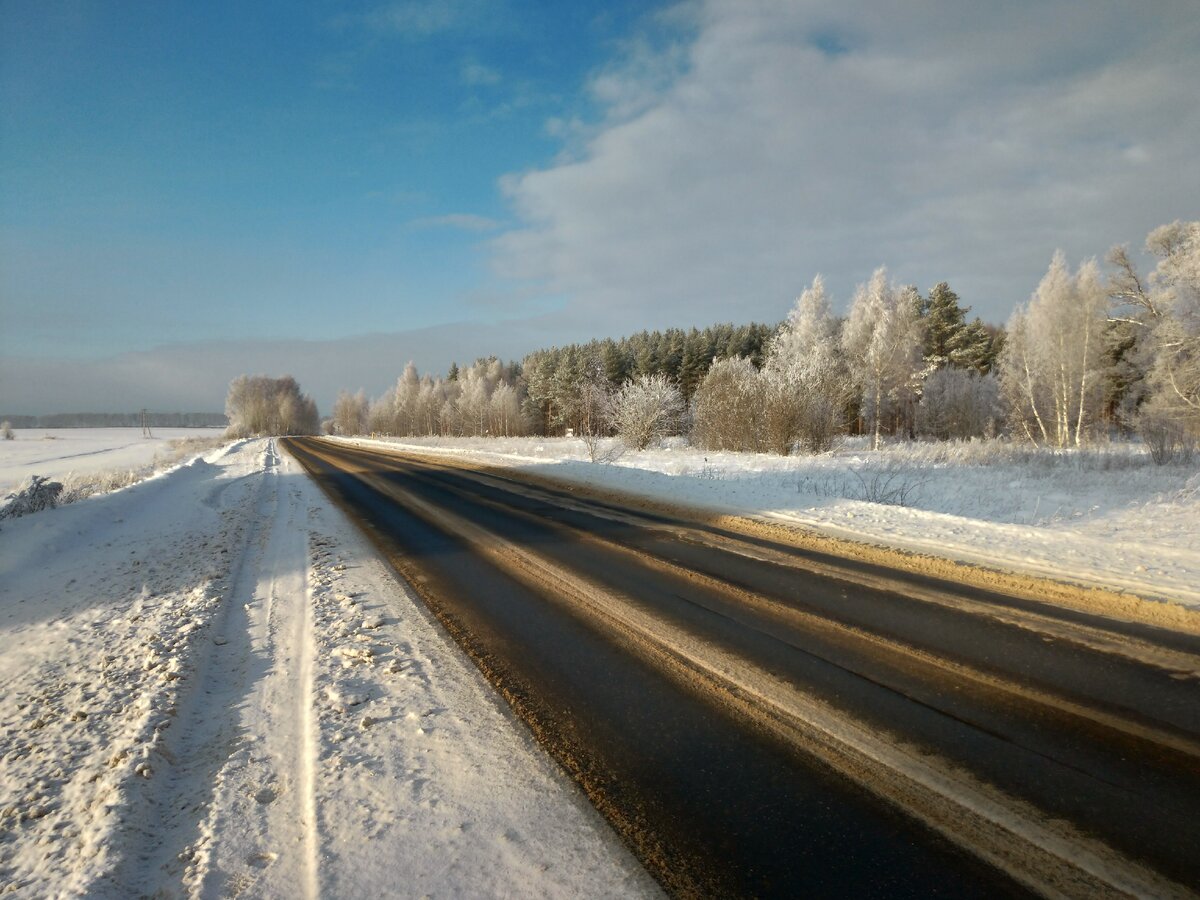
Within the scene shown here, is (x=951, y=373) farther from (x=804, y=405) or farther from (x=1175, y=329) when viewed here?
(x=804, y=405)

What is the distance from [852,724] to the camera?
10.2 ft

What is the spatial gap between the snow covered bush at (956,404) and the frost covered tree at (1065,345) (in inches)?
288

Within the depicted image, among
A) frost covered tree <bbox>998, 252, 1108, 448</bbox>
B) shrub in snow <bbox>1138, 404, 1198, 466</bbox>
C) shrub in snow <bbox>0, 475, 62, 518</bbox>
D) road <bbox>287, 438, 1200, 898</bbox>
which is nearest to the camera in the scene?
road <bbox>287, 438, 1200, 898</bbox>

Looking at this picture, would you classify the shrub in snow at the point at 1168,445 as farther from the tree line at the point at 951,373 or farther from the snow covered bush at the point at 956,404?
the snow covered bush at the point at 956,404

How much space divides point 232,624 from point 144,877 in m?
3.26

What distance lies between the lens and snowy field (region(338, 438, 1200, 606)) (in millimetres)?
6531

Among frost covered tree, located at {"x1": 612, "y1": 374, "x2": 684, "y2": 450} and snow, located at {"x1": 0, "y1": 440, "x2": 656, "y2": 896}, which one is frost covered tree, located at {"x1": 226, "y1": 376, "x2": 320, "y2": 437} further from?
snow, located at {"x1": 0, "y1": 440, "x2": 656, "y2": 896}

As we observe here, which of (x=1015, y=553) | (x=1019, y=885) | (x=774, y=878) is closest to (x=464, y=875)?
(x=774, y=878)

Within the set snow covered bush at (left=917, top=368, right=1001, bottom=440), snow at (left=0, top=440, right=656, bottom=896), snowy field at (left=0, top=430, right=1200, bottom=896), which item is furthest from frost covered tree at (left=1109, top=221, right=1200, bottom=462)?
snow at (left=0, top=440, right=656, bottom=896)

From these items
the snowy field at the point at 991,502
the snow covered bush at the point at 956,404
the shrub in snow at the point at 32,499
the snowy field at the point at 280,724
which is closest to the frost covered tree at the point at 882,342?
the snow covered bush at the point at 956,404

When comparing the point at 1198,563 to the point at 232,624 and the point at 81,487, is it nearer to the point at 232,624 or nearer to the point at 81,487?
the point at 232,624

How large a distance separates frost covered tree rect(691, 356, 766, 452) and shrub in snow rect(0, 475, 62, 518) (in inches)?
887

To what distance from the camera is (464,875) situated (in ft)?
6.98

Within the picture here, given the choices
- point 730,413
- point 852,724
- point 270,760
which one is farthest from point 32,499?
point 730,413
